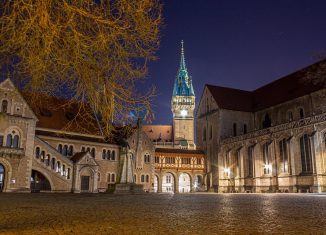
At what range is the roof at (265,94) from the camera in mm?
44406

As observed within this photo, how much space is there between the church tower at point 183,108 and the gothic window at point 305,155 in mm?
56194

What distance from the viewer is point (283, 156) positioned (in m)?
38.8

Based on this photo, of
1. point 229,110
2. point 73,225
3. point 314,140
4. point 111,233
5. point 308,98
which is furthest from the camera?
point 229,110

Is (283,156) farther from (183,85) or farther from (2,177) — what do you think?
(183,85)

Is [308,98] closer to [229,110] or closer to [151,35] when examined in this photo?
[229,110]

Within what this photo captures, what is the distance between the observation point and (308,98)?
41469mm

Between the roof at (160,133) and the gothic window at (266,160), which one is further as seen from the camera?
the roof at (160,133)

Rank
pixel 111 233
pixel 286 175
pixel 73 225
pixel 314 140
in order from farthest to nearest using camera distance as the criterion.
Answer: pixel 286 175
pixel 314 140
pixel 73 225
pixel 111 233

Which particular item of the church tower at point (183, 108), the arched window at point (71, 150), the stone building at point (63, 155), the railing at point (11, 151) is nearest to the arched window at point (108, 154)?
the stone building at point (63, 155)

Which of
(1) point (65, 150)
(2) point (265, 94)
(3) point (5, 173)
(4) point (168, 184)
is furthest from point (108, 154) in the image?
(4) point (168, 184)

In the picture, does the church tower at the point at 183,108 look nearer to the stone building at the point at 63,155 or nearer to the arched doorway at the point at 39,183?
the stone building at the point at 63,155

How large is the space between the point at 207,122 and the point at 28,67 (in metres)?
52.0

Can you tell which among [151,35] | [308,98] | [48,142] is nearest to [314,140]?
[308,98]

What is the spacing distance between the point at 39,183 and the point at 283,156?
28.4 metres
